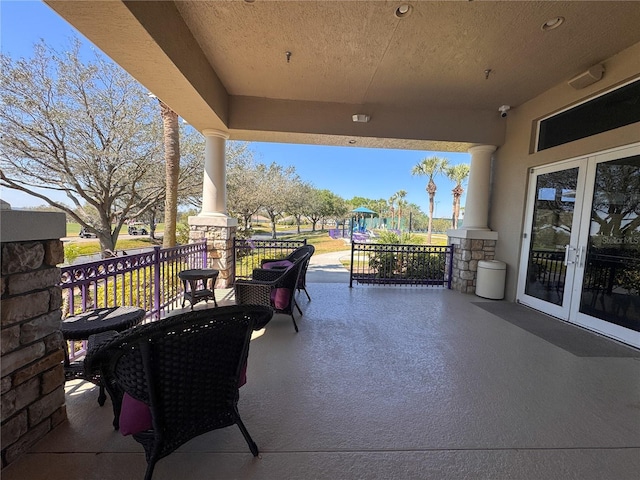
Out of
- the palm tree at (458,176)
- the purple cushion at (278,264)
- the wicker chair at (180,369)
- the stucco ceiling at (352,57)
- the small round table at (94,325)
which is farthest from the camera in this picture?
the palm tree at (458,176)

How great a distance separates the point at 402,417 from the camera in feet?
6.07

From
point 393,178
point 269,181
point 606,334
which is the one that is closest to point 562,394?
point 606,334

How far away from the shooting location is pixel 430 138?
5.03 m

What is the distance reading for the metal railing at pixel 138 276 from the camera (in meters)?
2.33

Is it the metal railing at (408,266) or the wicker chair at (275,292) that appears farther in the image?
the metal railing at (408,266)

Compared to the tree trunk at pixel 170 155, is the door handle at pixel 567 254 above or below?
below

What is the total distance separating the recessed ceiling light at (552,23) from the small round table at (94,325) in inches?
177

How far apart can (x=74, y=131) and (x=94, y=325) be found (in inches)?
316

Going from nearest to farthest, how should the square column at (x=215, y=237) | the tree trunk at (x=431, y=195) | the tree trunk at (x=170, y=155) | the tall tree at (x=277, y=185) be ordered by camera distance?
the square column at (x=215, y=237) < the tree trunk at (x=170, y=155) < the tall tree at (x=277, y=185) < the tree trunk at (x=431, y=195)

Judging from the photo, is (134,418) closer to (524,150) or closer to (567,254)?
(567,254)

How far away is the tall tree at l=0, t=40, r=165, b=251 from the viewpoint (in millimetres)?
6676

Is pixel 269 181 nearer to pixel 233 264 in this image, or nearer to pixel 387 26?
pixel 233 264

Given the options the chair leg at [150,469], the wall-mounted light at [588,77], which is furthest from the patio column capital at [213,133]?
the wall-mounted light at [588,77]

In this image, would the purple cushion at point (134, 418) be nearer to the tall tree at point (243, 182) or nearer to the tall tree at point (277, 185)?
the tall tree at point (243, 182)
